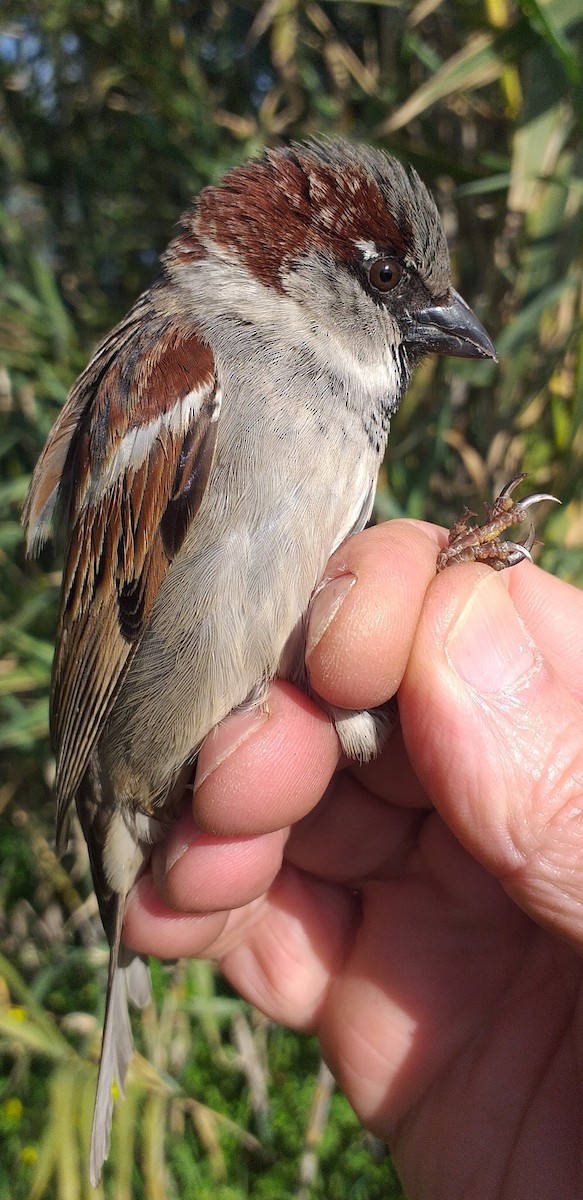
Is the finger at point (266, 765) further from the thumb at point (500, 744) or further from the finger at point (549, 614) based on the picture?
the finger at point (549, 614)

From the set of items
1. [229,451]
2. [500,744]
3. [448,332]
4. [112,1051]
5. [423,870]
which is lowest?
[112,1051]

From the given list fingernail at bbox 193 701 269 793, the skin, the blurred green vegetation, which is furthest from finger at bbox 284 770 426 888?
the blurred green vegetation

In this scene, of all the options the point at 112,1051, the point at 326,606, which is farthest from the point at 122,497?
the point at 112,1051

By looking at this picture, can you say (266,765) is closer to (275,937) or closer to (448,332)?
(275,937)

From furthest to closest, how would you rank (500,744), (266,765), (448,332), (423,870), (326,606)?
(423,870) < (448,332) < (266,765) < (326,606) < (500,744)

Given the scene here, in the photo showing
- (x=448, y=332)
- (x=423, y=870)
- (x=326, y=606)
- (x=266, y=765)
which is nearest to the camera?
(x=326, y=606)

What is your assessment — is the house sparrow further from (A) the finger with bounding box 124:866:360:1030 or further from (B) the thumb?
(B) the thumb

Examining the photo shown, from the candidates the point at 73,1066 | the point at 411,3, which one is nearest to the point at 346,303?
the point at 411,3
